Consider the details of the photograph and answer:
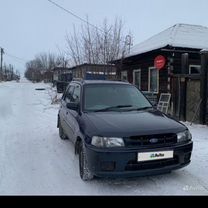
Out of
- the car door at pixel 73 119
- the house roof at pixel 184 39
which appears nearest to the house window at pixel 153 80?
the house roof at pixel 184 39

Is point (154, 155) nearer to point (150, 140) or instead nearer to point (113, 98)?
point (150, 140)

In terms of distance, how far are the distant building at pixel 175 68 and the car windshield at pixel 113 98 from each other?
4.68 metres

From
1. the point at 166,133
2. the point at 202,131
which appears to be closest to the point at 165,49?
the point at 202,131

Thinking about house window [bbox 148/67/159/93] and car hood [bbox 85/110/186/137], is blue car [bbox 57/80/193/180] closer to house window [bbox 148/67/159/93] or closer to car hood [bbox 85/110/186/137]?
car hood [bbox 85/110/186/137]

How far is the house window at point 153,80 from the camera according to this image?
15.2 m

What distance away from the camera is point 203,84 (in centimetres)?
1016

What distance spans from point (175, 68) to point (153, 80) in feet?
6.28

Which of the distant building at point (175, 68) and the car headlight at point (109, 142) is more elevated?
the distant building at point (175, 68)

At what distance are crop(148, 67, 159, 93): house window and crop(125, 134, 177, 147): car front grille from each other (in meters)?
10.6

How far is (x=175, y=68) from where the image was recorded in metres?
14.0

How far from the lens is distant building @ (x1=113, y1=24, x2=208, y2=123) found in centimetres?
1112

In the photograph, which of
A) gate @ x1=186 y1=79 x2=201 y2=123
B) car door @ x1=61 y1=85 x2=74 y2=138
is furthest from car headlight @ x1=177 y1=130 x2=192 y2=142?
gate @ x1=186 y1=79 x2=201 y2=123

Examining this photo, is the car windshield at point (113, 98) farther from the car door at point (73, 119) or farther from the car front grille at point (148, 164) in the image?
the car front grille at point (148, 164)

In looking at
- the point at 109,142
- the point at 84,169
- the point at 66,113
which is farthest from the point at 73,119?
the point at 109,142
